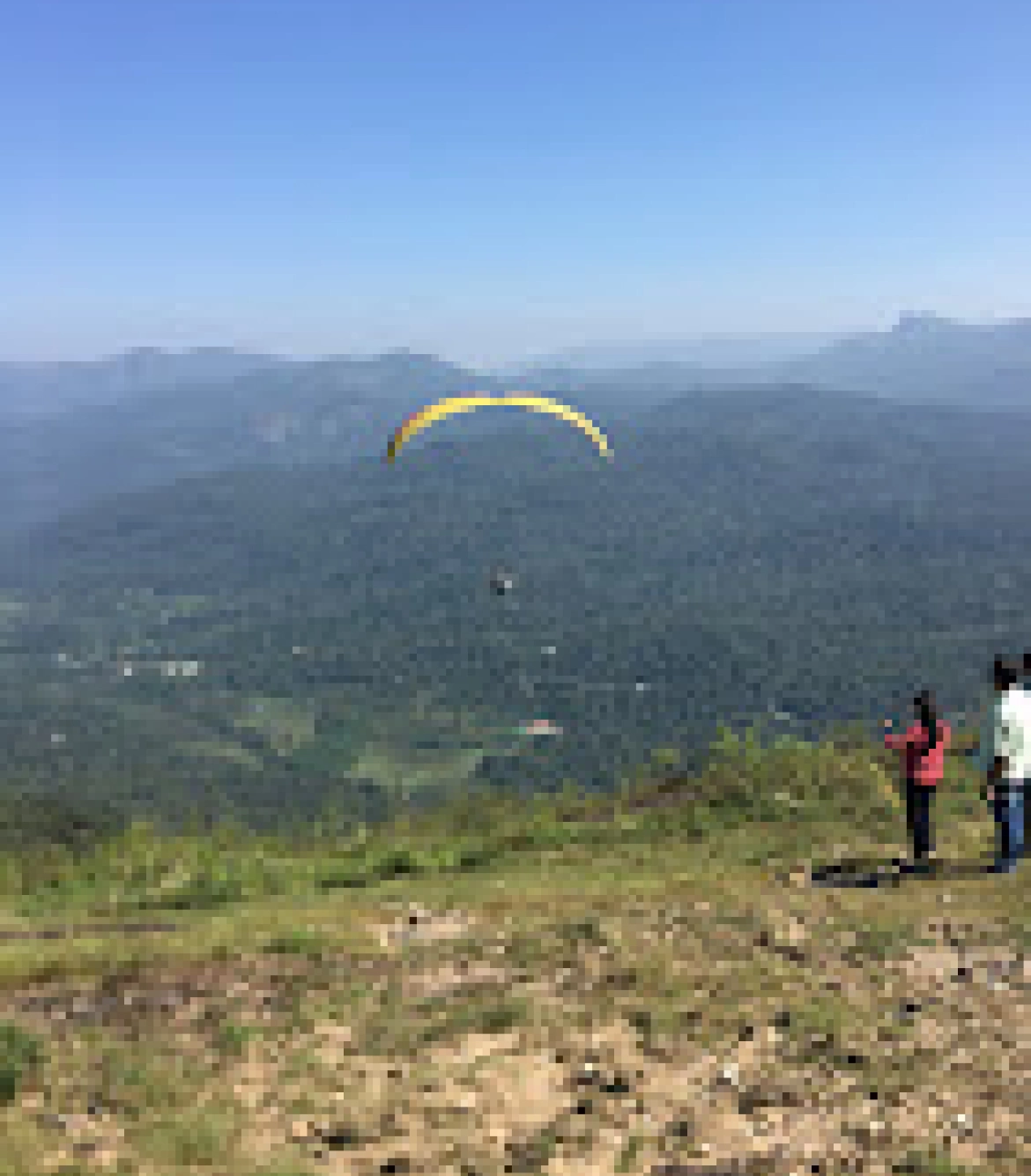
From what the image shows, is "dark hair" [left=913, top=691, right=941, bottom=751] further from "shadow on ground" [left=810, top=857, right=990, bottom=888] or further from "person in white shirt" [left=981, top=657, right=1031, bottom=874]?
"shadow on ground" [left=810, top=857, right=990, bottom=888]

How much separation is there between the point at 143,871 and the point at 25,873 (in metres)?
3.13

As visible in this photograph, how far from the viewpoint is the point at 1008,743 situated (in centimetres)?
1469

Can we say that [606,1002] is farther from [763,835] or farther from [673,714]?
[673,714]

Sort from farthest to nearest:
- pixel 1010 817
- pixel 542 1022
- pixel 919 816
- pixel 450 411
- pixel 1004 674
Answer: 1. pixel 450 411
2. pixel 919 816
3. pixel 1010 817
4. pixel 1004 674
5. pixel 542 1022

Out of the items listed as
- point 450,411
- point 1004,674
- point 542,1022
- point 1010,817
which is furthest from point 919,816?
point 450,411

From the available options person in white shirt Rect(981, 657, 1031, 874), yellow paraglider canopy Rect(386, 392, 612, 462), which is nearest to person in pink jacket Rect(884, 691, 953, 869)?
person in white shirt Rect(981, 657, 1031, 874)

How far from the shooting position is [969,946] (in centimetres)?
1249

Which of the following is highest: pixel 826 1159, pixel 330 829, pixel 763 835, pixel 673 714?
pixel 826 1159

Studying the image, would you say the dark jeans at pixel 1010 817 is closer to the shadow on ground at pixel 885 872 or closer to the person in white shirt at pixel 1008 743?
the person in white shirt at pixel 1008 743

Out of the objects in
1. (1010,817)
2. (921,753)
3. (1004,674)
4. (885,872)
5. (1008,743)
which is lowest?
(885,872)

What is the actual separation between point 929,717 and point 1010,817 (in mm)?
1913

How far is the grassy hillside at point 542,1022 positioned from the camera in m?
8.62

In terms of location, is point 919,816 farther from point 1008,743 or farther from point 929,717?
point 1008,743

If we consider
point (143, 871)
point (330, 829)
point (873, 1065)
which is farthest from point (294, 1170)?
point (330, 829)
